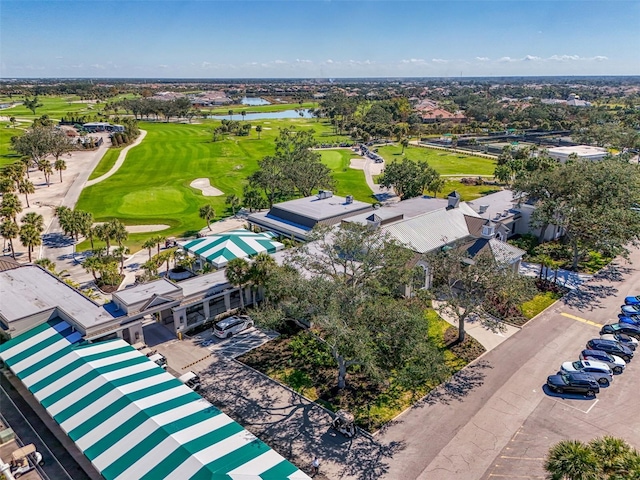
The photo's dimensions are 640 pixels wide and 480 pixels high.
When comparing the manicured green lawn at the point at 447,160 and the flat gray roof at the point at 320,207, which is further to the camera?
the manicured green lawn at the point at 447,160

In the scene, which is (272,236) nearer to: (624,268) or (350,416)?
(350,416)

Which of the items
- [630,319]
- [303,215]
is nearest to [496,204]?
[630,319]

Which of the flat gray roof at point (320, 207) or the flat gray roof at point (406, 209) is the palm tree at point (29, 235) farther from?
the flat gray roof at point (406, 209)

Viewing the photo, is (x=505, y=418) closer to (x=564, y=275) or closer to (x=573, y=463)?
(x=573, y=463)

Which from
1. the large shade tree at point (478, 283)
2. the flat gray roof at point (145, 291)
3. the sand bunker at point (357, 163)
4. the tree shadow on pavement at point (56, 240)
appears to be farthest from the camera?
the sand bunker at point (357, 163)

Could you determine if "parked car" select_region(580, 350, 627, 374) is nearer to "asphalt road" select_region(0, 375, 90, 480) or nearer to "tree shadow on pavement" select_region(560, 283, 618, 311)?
"tree shadow on pavement" select_region(560, 283, 618, 311)

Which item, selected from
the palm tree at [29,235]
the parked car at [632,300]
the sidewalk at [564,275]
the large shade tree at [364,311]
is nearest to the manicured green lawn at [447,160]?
the sidewalk at [564,275]

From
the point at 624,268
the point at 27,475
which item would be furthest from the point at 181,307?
the point at 624,268
